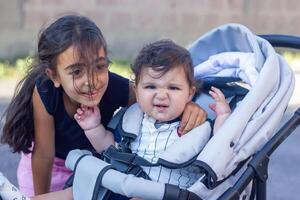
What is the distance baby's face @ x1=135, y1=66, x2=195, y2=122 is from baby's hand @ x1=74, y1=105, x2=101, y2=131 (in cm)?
23

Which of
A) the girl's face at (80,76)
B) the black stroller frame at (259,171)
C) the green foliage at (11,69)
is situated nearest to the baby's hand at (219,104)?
the black stroller frame at (259,171)

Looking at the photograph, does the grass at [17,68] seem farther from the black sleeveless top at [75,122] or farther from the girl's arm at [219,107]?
the girl's arm at [219,107]

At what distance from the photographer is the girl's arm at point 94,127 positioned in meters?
3.34

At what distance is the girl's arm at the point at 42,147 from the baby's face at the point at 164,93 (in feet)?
1.28

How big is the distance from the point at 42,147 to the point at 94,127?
8.6 inches

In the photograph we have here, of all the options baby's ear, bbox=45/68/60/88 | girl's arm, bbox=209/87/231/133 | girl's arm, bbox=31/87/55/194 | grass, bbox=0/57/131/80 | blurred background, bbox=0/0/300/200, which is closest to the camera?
girl's arm, bbox=209/87/231/133

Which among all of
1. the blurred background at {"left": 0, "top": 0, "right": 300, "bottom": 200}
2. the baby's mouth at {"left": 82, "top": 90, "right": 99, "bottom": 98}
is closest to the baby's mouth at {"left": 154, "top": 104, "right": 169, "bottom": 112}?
the baby's mouth at {"left": 82, "top": 90, "right": 99, "bottom": 98}

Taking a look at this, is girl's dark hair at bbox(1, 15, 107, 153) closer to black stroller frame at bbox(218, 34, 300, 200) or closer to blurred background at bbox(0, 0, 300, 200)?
black stroller frame at bbox(218, 34, 300, 200)

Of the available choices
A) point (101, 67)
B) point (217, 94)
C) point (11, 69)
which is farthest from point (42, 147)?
point (11, 69)

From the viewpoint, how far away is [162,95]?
10.3 ft

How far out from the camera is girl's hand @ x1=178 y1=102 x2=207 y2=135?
10.4 feet

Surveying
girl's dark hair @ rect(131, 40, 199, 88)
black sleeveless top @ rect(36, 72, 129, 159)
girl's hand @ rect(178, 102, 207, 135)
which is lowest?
black sleeveless top @ rect(36, 72, 129, 159)

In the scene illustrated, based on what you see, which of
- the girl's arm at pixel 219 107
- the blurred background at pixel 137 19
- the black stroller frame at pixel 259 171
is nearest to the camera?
the black stroller frame at pixel 259 171

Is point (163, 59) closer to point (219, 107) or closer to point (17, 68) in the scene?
point (219, 107)
